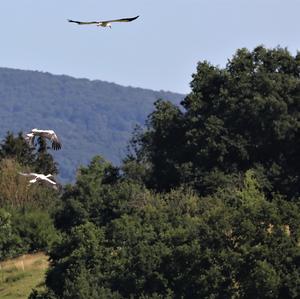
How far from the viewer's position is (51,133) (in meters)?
41.4

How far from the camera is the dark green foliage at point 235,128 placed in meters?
92.1

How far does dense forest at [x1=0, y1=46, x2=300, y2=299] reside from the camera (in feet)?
184

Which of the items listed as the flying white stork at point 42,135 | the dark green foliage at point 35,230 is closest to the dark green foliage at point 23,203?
the dark green foliage at point 35,230

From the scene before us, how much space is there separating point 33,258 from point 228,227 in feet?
134

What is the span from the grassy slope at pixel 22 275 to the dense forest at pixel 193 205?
1.70 meters

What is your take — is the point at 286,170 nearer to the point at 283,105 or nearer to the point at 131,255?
the point at 283,105

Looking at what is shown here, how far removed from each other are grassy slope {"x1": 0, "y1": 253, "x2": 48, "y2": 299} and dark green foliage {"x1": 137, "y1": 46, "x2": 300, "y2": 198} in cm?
1000

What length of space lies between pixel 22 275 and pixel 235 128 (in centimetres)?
1747

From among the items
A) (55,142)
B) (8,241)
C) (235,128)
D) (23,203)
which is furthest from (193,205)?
(55,142)

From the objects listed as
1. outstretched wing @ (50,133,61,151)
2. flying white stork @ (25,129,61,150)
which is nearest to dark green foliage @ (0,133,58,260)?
outstretched wing @ (50,133,61,151)

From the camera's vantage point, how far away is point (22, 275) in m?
88.2

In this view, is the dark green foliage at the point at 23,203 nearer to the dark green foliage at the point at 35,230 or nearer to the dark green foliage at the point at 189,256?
the dark green foliage at the point at 35,230

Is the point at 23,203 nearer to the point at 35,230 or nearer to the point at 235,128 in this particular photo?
the point at 35,230

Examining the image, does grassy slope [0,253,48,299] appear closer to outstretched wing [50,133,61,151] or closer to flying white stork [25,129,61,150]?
outstretched wing [50,133,61,151]
